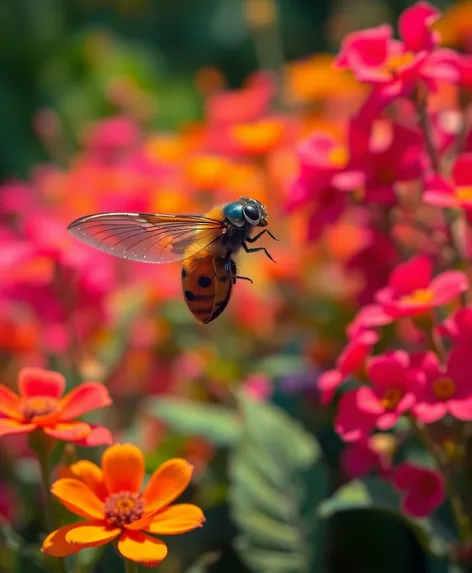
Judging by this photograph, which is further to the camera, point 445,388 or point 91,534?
point 445,388

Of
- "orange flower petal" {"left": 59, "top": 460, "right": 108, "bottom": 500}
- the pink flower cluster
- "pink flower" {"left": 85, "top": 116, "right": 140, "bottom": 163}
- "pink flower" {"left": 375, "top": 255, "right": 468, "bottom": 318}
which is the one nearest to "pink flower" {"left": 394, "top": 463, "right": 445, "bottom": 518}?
the pink flower cluster

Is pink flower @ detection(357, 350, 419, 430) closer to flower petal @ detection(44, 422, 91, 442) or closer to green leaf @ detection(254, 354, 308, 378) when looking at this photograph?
flower petal @ detection(44, 422, 91, 442)

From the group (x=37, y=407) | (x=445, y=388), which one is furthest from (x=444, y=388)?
(x=37, y=407)

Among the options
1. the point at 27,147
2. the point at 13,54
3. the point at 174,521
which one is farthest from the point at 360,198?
the point at 13,54

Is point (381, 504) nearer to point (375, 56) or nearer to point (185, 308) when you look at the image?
point (375, 56)

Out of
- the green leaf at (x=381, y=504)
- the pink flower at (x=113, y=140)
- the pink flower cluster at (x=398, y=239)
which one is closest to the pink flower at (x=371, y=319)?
the pink flower cluster at (x=398, y=239)

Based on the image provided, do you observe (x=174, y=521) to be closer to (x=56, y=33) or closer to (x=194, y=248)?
(x=194, y=248)
